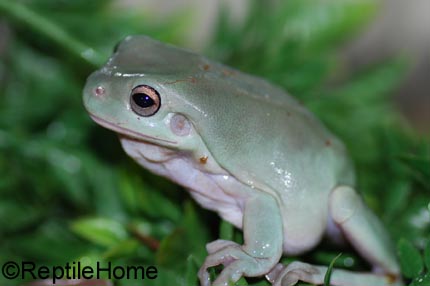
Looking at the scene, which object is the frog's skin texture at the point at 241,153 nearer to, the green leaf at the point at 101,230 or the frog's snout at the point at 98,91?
the frog's snout at the point at 98,91

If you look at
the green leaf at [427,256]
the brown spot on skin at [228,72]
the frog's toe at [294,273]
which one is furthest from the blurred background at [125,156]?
the brown spot on skin at [228,72]

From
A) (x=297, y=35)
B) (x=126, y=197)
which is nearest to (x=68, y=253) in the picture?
(x=126, y=197)

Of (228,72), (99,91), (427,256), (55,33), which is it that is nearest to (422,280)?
(427,256)

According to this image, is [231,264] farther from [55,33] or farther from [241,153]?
[55,33]

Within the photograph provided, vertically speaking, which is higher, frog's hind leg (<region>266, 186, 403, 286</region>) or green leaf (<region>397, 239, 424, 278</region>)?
frog's hind leg (<region>266, 186, 403, 286</region>)

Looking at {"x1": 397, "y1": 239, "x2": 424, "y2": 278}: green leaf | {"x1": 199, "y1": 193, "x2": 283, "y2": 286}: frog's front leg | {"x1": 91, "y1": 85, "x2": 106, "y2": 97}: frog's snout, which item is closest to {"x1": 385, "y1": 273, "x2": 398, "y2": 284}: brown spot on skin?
{"x1": 397, "y1": 239, "x2": 424, "y2": 278}: green leaf

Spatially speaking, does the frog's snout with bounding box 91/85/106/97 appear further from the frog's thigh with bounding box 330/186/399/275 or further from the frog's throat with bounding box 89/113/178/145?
the frog's thigh with bounding box 330/186/399/275
